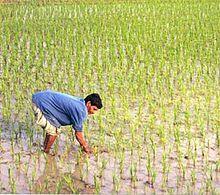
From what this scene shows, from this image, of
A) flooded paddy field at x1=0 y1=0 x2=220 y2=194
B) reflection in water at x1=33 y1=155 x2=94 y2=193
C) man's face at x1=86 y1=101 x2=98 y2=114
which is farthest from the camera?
man's face at x1=86 y1=101 x2=98 y2=114

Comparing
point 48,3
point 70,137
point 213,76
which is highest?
point 48,3

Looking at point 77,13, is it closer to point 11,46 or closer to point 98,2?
point 98,2

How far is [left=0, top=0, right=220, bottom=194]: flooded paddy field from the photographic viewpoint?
13.8ft

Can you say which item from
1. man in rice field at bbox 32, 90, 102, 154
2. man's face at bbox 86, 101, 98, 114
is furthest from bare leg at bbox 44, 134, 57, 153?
man's face at bbox 86, 101, 98, 114

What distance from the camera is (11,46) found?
29.8 feet

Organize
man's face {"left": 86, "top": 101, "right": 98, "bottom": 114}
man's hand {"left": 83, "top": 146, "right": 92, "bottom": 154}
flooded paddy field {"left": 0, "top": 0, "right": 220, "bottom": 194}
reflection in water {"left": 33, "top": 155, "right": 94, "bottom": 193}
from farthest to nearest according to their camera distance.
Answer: man's hand {"left": 83, "top": 146, "right": 92, "bottom": 154}
man's face {"left": 86, "top": 101, "right": 98, "bottom": 114}
flooded paddy field {"left": 0, "top": 0, "right": 220, "bottom": 194}
reflection in water {"left": 33, "top": 155, "right": 94, "bottom": 193}

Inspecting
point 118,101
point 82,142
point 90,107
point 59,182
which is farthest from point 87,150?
point 118,101

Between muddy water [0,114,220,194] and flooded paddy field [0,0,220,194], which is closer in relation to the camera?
muddy water [0,114,220,194]

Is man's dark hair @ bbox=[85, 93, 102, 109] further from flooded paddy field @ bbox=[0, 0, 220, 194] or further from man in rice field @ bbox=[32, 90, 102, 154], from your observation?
flooded paddy field @ bbox=[0, 0, 220, 194]

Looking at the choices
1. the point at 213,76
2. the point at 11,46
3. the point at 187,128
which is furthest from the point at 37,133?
the point at 11,46

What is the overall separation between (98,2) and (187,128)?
1099cm

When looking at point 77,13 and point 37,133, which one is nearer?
point 37,133

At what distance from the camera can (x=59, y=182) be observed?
400 cm

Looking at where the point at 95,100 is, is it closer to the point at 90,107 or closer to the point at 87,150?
the point at 90,107
